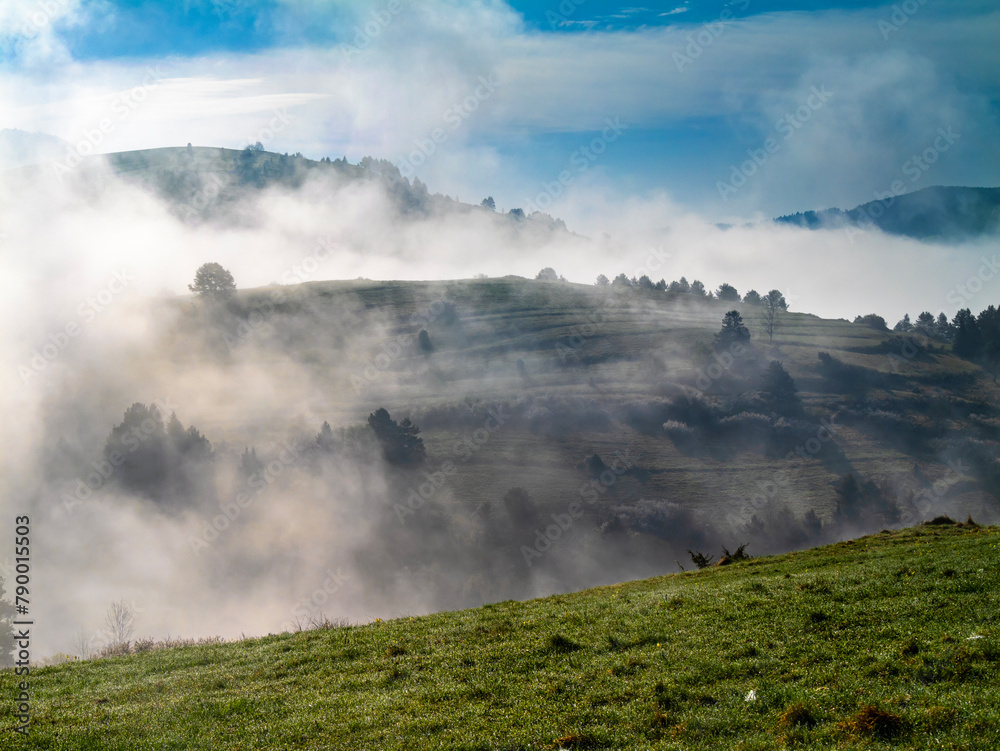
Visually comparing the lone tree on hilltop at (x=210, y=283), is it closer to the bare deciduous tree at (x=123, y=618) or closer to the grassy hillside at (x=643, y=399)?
the grassy hillside at (x=643, y=399)

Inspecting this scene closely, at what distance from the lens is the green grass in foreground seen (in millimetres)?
11516

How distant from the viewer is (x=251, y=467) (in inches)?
5123

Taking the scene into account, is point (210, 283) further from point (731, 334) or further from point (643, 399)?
point (731, 334)

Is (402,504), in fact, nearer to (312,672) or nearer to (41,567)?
(41,567)

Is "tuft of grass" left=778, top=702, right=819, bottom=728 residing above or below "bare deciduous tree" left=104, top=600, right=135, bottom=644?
above

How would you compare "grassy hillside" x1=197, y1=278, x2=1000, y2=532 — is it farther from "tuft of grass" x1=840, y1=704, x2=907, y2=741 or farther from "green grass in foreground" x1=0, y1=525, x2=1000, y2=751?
"tuft of grass" x1=840, y1=704, x2=907, y2=741

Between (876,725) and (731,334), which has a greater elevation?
(731,334)

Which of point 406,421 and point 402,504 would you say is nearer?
point 402,504

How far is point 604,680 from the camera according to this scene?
47.4 ft

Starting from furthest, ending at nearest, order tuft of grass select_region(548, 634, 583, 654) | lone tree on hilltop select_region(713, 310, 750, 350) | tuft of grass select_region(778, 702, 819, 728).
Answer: lone tree on hilltop select_region(713, 310, 750, 350) → tuft of grass select_region(548, 634, 583, 654) → tuft of grass select_region(778, 702, 819, 728)

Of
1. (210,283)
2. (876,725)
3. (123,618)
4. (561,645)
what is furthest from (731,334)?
(876,725)

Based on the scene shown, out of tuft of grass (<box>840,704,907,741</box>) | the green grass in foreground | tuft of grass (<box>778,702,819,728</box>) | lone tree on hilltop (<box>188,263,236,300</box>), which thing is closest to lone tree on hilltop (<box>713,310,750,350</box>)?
lone tree on hilltop (<box>188,263,236,300</box>)

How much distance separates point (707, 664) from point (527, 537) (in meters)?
99.1

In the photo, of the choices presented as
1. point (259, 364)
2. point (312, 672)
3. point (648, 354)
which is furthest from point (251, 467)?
Answer: point (312, 672)
